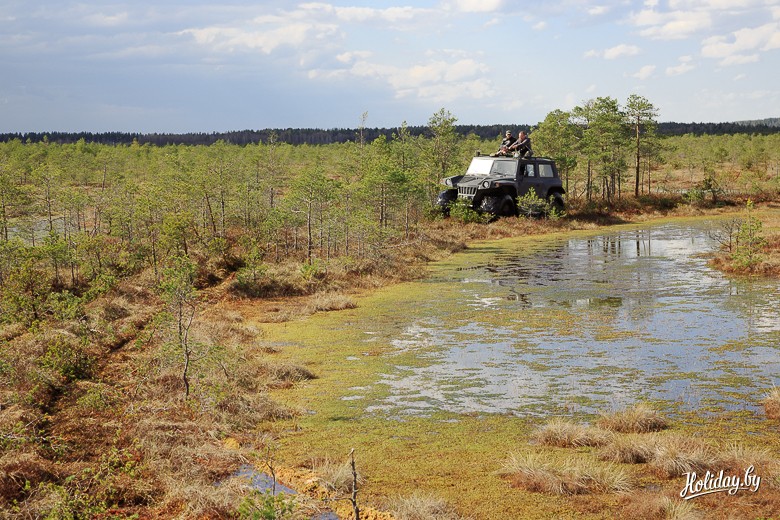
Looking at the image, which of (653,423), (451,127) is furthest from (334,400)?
(451,127)

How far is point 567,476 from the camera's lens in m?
6.66

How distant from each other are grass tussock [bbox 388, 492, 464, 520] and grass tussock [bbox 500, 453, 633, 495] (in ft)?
3.04

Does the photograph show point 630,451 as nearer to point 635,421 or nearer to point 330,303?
point 635,421

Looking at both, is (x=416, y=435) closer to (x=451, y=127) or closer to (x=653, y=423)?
(x=653, y=423)

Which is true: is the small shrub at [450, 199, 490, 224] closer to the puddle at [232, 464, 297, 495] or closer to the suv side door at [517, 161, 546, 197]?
the suv side door at [517, 161, 546, 197]

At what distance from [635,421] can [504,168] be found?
26.1 metres

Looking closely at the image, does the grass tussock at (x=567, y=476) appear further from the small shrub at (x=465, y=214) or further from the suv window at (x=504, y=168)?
the suv window at (x=504, y=168)

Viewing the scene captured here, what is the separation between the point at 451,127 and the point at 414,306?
2467 cm

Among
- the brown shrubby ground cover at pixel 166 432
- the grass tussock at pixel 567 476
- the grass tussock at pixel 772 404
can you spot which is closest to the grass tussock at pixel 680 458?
the brown shrubby ground cover at pixel 166 432

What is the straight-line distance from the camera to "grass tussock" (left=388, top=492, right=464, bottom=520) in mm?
5933

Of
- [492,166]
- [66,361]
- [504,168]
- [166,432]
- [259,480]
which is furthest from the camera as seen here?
[492,166]

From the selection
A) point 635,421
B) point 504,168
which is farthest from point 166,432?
point 504,168

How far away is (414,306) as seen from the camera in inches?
645

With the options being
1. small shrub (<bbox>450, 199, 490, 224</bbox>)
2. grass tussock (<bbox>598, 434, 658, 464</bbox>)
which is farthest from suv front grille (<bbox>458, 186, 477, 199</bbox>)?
grass tussock (<bbox>598, 434, 658, 464</bbox>)
